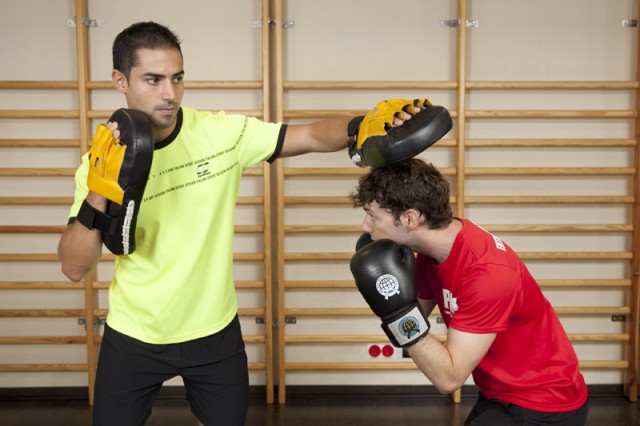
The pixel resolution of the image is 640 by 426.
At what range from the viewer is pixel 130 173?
1925mm

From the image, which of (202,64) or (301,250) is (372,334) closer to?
(301,250)

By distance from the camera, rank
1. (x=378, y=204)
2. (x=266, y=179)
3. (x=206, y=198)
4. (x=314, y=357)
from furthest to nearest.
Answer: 1. (x=314, y=357)
2. (x=266, y=179)
3. (x=206, y=198)
4. (x=378, y=204)

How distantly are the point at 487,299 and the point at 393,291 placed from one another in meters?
0.29

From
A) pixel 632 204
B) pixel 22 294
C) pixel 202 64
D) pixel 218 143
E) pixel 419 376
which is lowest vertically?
pixel 419 376

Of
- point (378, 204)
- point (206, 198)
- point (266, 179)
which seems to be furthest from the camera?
point (266, 179)

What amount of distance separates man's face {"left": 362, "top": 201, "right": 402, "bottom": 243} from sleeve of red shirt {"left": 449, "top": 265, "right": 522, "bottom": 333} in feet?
0.92

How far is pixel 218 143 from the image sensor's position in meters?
2.39

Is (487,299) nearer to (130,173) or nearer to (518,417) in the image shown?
(518,417)

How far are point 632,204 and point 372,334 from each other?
1.94 meters

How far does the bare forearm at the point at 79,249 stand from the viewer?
207 cm

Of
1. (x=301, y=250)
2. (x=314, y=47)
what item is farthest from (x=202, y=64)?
(x=301, y=250)

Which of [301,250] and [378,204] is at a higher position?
[378,204]

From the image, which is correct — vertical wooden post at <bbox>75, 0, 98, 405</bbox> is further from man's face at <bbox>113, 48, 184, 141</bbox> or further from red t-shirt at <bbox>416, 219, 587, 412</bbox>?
red t-shirt at <bbox>416, 219, 587, 412</bbox>

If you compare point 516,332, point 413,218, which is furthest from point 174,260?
point 516,332
